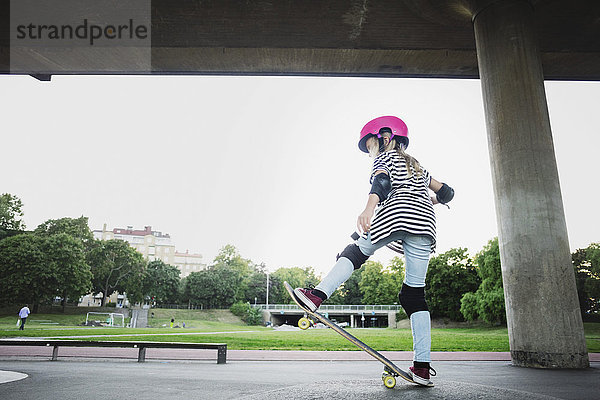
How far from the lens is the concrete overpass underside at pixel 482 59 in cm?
705

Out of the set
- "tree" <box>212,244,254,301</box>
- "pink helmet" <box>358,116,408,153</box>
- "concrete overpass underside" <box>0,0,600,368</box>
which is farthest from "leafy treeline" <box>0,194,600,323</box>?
"pink helmet" <box>358,116,408,153</box>

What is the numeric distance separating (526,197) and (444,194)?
14.2ft

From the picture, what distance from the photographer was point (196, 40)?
11703 mm

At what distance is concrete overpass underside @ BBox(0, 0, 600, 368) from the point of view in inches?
277

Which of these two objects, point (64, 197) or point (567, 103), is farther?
point (64, 197)

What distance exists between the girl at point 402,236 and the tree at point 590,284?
148ft

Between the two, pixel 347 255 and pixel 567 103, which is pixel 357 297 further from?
pixel 347 255

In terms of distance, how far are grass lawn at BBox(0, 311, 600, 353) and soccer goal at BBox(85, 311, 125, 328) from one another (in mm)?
1445

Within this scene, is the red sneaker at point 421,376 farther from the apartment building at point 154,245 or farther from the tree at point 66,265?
the apartment building at point 154,245

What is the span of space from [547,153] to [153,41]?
416 inches

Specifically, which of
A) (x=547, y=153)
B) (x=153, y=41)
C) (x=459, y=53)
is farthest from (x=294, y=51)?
(x=547, y=153)

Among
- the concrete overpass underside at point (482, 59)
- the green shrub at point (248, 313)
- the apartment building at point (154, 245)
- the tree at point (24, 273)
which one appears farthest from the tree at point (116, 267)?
the apartment building at point (154, 245)

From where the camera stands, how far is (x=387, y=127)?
4.00m

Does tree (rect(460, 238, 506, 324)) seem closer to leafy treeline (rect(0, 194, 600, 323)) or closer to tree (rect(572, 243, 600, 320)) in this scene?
leafy treeline (rect(0, 194, 600, 323))
